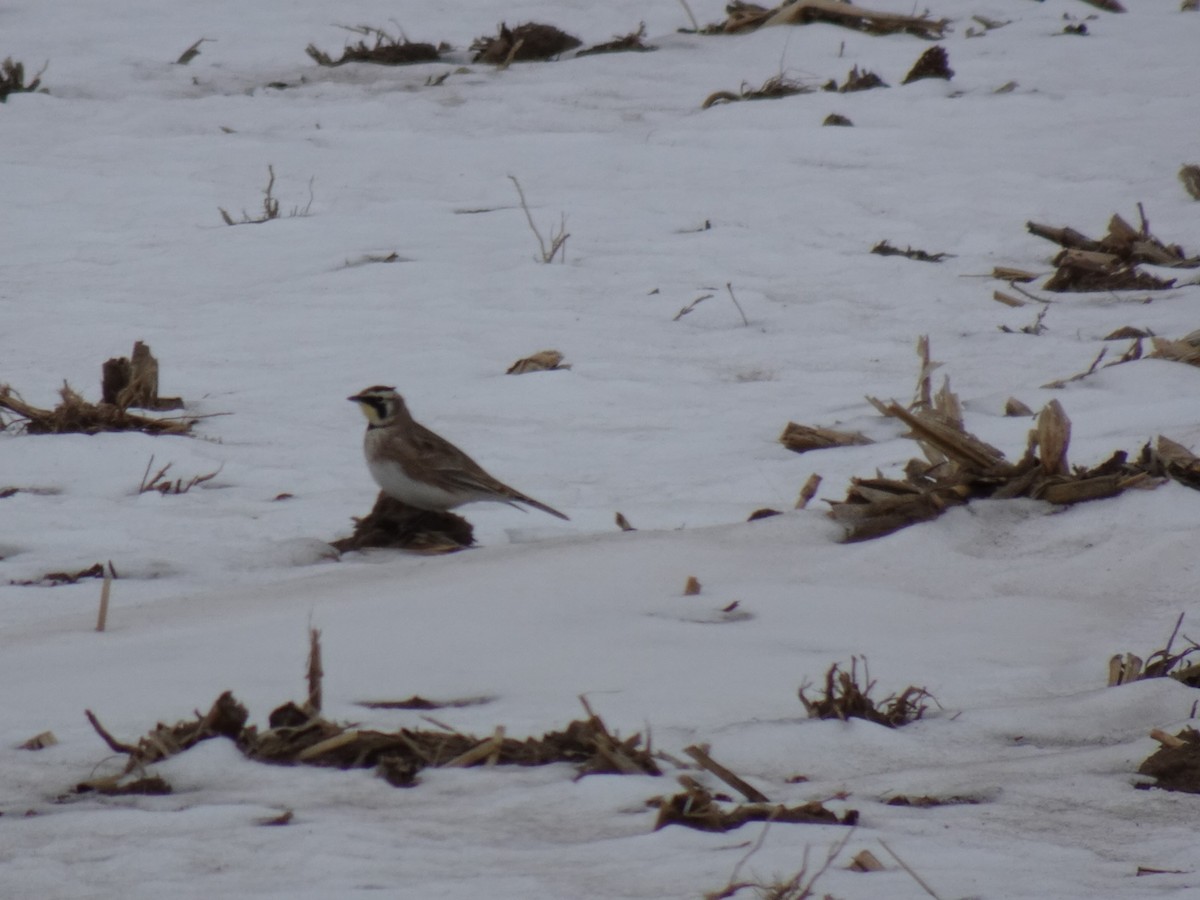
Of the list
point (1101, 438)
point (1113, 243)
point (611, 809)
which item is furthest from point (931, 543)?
point (1113, 243)

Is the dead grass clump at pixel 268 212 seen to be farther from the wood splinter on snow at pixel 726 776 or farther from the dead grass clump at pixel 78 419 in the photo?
the wood splinter on snow at pixel 726 776

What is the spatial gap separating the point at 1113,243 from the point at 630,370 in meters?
2.91

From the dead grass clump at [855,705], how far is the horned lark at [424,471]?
7.18ft

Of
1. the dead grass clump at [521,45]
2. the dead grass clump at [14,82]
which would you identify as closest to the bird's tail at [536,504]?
the dead grass clump at [14,82]

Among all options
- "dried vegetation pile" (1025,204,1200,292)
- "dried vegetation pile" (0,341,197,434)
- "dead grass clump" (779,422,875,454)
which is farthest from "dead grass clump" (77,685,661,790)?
"dried vegetation pile" (1025,204,1200,292)

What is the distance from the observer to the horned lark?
5.41m

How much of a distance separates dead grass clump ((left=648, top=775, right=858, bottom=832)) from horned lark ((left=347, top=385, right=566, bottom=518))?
271 centimetres

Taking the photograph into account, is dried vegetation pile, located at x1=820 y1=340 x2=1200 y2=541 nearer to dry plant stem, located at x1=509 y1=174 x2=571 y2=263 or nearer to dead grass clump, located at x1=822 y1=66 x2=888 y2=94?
dry plant stem, located at x1=509 y1=174 x2=571 y2=263

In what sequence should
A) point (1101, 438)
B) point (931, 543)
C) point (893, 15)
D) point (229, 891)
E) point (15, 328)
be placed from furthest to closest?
point (893, 15) → point (15, 328) → point (1101, 438) → point (931, 543) → point (229, 891)

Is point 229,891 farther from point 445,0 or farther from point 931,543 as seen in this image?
point 445,0

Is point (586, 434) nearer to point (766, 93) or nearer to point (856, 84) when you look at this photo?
point (766, 93)

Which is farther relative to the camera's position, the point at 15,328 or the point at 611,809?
the point at 15,328

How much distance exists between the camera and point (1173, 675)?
12.0ft

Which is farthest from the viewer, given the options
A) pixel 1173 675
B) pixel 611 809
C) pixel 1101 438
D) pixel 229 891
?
pixel 1101 438
